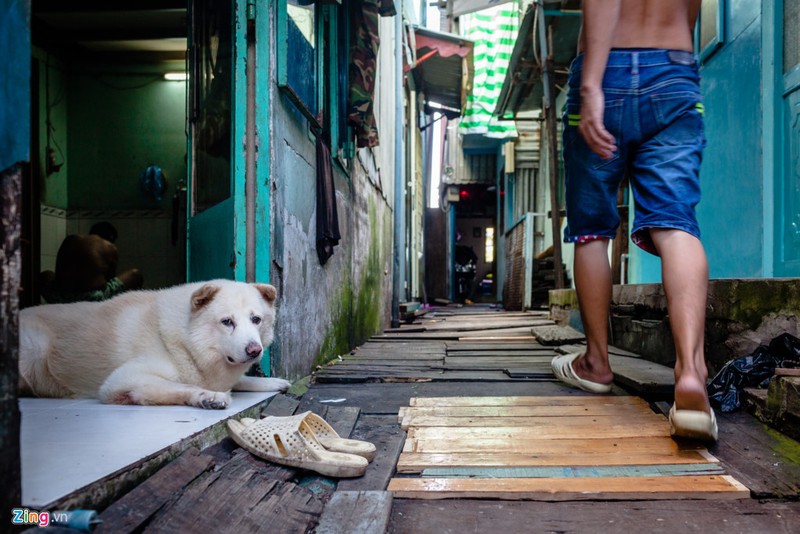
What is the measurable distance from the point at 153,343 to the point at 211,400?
50cm

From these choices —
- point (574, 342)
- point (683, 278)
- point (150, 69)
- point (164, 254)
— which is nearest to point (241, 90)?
point (683, 278)

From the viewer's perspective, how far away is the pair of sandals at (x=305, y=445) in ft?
5.35

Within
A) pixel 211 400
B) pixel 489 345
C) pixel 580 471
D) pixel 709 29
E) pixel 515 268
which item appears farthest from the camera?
pixel 515 268

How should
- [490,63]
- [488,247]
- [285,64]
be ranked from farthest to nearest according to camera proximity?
1. [488,247]
2. [490,63]
3. [285,64]

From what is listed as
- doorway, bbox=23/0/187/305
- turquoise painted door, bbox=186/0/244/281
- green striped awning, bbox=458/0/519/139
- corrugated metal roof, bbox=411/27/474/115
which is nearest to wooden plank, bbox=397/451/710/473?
turquoise painted door, bbox=186/0/244/281

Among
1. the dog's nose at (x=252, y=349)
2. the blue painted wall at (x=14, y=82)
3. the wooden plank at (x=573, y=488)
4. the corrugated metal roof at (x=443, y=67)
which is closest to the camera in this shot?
the blue painted wall at (x=14, y=82)

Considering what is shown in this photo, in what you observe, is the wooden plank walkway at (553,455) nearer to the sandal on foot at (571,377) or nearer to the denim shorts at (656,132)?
the sandal on foot at (571,377)

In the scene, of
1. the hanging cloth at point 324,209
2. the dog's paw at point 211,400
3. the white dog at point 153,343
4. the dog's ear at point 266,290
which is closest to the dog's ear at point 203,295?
the white dog at point 153,343

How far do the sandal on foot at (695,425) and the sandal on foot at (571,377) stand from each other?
33.2 inches

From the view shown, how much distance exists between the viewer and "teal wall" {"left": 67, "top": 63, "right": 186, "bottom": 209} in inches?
295

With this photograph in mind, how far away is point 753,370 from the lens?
2312mm

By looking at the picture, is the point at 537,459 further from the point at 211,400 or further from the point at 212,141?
the point at 212,141

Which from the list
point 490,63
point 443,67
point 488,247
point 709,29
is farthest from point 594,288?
point 488,247

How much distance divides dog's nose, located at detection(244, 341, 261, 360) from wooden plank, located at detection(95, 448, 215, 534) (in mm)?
768
